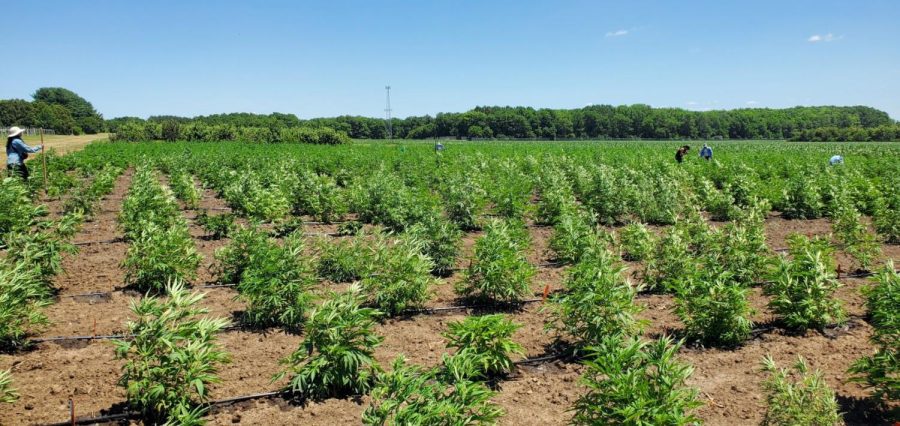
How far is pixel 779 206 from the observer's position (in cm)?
1477

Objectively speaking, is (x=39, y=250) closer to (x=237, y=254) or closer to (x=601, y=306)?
(x=237, y=254)

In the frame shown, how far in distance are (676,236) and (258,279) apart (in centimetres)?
544

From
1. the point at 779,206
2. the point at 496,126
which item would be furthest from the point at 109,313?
the point at 496,126

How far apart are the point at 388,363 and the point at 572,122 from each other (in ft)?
410

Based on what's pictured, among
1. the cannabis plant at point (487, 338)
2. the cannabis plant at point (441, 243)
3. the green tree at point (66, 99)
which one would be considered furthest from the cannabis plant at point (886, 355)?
the green tree at point (66, 99)

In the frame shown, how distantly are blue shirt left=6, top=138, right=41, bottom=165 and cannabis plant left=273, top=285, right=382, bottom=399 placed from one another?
12815mm

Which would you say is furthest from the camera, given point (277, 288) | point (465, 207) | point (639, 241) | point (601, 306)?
point (465, 207)

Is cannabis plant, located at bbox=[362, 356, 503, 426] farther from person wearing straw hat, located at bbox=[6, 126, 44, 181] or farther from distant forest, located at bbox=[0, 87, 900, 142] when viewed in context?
distant forest, located at bbox=[0, 87, 900, 142]

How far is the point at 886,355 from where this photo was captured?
4.41 meters

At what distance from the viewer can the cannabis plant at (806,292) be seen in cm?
611

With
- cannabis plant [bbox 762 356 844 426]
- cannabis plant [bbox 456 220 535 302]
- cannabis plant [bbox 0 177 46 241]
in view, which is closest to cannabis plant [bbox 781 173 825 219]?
cannabis plant [bbox 456 220 535 302]

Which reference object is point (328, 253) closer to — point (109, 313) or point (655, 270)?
point (109, 313)

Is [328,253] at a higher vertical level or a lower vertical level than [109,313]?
higher

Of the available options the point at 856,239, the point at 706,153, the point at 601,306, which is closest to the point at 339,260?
the point at 601,306
